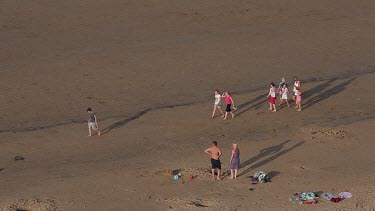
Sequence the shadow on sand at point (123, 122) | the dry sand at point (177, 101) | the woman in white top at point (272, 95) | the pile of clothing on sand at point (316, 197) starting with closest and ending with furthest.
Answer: the pile of clothing on sand at point (316, 197), the dry sand at point (177, 101), the shadow on sand at point (123, 122), the woman in white top at point (272, 95)

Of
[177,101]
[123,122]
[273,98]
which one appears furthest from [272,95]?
[123,122]

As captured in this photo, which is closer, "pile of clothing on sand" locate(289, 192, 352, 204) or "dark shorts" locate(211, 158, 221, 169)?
"pile of clothing on sand" locate(289, 192, 352, 204)

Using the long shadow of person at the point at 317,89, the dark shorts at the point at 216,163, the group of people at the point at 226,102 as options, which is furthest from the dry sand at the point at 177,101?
the dark shorts at the point at 216,163

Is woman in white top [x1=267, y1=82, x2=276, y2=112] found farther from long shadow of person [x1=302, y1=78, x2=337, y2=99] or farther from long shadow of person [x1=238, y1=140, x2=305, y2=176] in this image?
long shadow of person [x1=238, y1=140, x2=305, y2=176]

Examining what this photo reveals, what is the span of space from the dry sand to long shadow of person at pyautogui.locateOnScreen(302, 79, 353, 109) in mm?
89

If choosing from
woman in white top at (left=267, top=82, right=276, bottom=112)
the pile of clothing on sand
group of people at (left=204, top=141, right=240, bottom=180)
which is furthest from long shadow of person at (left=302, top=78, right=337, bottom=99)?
the pile of clothing on sand

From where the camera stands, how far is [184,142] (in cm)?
2798

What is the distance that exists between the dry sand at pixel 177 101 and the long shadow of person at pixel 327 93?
0.09 m

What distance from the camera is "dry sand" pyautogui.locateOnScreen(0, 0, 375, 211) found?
938 inches

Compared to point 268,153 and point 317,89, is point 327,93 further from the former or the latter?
point 268,153

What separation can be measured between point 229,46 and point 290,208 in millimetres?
18936

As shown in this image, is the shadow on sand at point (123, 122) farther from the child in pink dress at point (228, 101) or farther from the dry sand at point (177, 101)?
the child in pink dress at point (228, 101)

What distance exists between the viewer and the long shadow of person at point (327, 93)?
32.9 metres

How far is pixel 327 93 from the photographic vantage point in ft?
112
